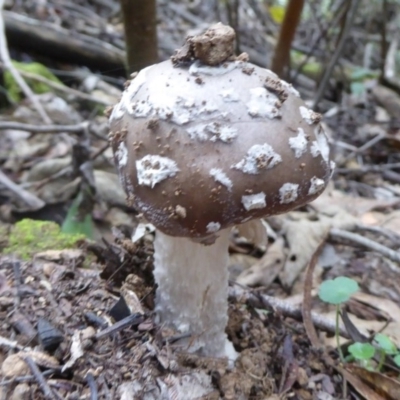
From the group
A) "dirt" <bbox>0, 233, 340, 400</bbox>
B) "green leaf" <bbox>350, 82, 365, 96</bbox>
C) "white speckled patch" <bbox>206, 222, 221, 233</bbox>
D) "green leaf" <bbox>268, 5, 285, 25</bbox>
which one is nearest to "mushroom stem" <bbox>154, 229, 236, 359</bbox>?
"dirt" <bbox>0, 233, 340, 400</bbox>

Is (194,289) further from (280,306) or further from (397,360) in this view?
(397,360)

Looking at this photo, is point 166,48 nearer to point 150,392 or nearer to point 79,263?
point 79,263

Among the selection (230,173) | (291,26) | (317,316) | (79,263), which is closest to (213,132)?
(230,173)

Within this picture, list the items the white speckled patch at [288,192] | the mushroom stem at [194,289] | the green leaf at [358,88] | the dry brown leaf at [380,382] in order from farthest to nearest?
the green leaf at [358,88]
the dry brown leaf at [380,382]
the mushroom stem at [194,289]
the white speckled patch at [288,192]

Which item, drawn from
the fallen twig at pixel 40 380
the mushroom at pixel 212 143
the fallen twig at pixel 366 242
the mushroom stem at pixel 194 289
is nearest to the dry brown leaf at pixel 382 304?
the fallen twig at pixel 366 242

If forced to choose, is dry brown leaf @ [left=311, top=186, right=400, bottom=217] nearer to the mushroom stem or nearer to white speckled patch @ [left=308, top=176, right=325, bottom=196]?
the mushroom stem

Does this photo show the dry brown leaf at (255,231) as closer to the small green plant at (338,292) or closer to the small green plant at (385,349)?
the small green plant at (338,292)
